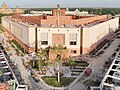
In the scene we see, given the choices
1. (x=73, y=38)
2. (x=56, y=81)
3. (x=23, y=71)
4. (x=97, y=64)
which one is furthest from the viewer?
(x=73, y=38)

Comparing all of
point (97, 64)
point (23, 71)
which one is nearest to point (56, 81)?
point (23, 71)

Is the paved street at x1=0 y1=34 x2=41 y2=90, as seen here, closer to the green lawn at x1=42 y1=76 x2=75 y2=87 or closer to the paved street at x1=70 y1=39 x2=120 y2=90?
the green lawn at x1=42 y1=76 x2=75 y2=87

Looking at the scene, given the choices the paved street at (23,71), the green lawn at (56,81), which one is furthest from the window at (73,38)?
the green lawn at (56,81)

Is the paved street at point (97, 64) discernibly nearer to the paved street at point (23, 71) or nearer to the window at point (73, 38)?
the paved street at point (23, 71)

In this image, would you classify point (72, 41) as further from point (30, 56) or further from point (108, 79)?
point (108, 79)

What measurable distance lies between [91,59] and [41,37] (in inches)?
277

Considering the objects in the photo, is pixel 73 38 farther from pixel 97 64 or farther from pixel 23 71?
pixel 23 71

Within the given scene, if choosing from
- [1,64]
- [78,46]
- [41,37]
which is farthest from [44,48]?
[1,64]

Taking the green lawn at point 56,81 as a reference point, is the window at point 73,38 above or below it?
above

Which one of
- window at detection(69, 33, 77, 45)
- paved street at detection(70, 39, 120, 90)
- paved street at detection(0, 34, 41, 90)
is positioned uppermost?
window at detection(69, 33, 77, 45)

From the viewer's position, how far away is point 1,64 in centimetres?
2723

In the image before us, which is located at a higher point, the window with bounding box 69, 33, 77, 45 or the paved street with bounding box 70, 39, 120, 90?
the window with bounding box 69, 33, 77, 45

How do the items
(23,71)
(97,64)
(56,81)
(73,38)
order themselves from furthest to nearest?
(73,38)
(97,64)
(23,71)
(56,81)

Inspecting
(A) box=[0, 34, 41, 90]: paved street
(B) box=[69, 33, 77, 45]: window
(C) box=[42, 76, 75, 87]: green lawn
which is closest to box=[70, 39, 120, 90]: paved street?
(C) box=[42, 76, 75, 87]: green lawn
